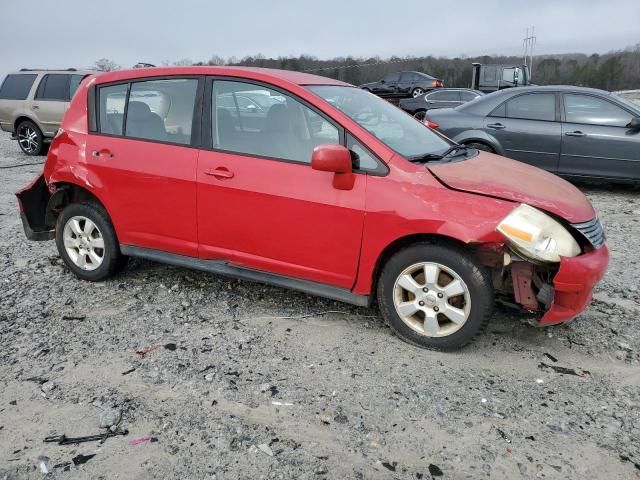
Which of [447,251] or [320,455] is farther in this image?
[447,251]

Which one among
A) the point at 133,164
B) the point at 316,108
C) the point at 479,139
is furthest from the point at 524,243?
the point at 479,139

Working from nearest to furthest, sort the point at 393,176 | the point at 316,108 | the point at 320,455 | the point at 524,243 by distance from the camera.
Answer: the point at 320,455 < the point at 524,243 < the point at 393,176 < the point at 316,108

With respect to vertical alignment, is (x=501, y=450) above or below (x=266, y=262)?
below

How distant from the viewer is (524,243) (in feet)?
10.1

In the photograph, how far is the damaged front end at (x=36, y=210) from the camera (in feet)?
15.2

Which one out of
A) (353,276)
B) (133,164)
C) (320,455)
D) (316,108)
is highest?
(316,108)

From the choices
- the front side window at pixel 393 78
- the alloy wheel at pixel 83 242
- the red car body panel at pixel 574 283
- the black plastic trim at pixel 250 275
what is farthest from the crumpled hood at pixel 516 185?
the front side window at pixel 393 78

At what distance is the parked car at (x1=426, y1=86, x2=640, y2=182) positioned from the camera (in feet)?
24.4

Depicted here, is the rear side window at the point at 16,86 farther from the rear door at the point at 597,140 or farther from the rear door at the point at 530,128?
the rear door at the point at 597,140

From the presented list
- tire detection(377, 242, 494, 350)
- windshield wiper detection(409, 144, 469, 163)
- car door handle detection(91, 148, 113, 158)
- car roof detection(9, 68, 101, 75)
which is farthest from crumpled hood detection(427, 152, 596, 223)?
car roof detection(9, 68, 101, 75)

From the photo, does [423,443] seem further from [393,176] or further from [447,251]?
[393,176]

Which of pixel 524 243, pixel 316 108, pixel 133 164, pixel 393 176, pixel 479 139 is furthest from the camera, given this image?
pixel 479 139

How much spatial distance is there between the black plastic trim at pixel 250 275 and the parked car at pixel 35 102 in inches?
345

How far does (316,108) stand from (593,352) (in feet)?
7.85
